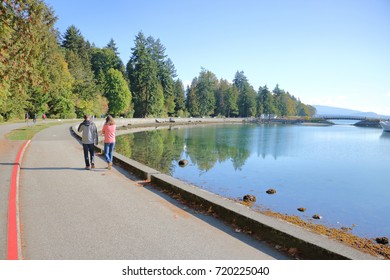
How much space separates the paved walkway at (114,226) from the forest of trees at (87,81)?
618 cm

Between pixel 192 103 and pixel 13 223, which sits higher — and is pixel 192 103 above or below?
above

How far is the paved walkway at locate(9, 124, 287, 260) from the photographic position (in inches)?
189

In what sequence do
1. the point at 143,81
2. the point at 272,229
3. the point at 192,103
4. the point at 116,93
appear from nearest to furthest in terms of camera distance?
the point at 272,229 → the point at 116,93 → the point at 143,81 → the point at 192,103

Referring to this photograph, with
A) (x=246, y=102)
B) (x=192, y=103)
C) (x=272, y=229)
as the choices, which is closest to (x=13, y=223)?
(x=272, y=229)

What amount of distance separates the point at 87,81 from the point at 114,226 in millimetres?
63218

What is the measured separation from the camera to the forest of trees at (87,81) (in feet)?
41.1

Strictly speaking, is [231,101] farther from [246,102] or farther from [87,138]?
[87,138]

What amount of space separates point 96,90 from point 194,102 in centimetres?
4308

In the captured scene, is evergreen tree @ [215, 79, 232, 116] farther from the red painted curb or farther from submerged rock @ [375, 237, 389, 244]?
the red painted curb

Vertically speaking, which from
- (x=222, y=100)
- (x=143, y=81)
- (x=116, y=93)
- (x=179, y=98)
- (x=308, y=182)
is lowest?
(x=308, y=182)

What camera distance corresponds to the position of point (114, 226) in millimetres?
5859

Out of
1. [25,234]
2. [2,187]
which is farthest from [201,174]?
[25,234]

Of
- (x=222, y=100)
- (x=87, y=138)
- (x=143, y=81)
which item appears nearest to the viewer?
(x=87, y=138)
